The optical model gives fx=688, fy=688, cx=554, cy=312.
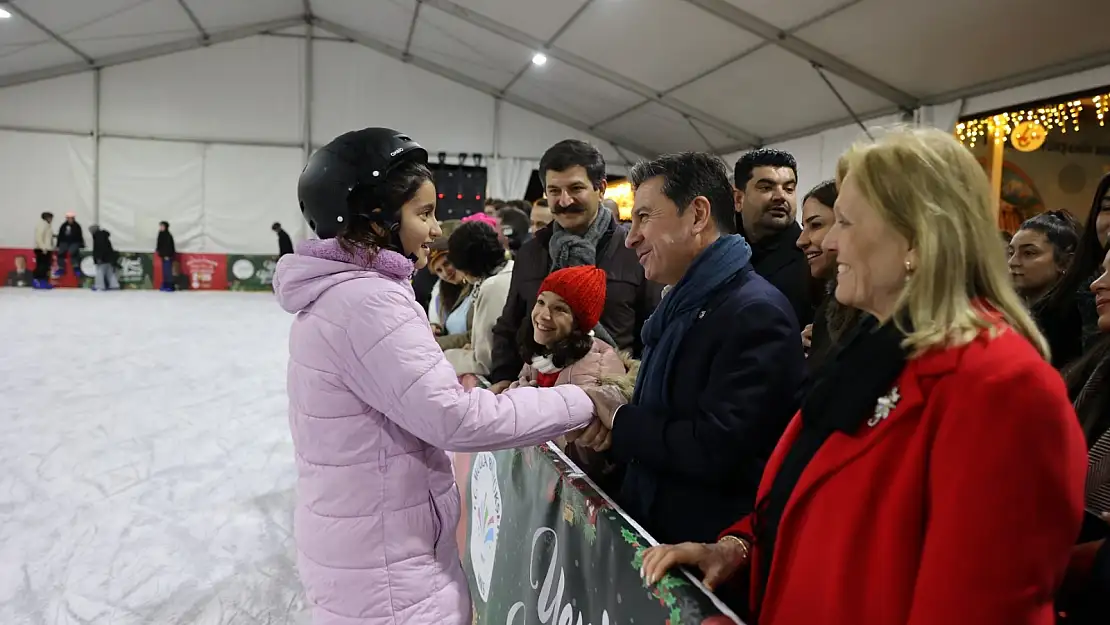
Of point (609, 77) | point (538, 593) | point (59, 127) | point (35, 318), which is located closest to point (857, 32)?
point (609, 77)

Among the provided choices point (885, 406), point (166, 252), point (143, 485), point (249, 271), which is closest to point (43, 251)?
point (166, 252)

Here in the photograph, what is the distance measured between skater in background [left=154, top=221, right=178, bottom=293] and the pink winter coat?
14747 millimetres

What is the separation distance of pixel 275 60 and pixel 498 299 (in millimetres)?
14106

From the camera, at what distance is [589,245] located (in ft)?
7.82

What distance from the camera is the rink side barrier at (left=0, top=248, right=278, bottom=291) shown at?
1358cm

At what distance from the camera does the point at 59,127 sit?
45.2 feet

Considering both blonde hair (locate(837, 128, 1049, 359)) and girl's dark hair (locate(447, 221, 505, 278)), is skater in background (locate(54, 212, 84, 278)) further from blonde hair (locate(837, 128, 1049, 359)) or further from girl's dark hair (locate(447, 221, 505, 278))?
blonde hair (locate(837, 128, 1049, 359))

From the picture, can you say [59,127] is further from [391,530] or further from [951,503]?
[951,503]

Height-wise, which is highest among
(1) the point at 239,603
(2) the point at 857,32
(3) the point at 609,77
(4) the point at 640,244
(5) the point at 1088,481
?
(3) the point at 609,77

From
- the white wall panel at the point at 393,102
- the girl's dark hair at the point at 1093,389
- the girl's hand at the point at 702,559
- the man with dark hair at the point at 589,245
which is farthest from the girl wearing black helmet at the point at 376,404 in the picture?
the white wall panel at the point at 393,102

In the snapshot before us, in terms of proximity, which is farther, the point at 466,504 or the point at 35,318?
the point at 35,318

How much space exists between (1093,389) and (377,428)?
52.0 inches

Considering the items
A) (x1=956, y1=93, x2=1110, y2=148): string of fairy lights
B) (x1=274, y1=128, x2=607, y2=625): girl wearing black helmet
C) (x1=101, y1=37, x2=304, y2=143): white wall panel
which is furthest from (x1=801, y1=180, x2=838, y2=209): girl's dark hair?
(x1=101, y1=37, x2=304, y2=143): white wall panel

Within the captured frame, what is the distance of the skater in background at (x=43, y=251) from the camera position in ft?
44.0
